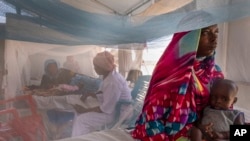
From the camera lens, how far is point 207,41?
3.84 feet

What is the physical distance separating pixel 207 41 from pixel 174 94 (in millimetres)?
297

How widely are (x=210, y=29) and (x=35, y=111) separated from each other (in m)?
0.85

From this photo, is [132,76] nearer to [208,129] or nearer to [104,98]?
[104,98]

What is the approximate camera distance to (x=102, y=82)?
1.24m

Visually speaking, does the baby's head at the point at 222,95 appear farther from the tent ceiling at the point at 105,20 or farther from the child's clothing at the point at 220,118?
the tent ceiling at the point at 105,20

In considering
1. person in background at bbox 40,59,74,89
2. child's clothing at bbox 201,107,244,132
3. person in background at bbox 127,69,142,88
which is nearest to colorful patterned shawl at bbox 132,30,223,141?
child's clothing at bbox 201,107,244,132

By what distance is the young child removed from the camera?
113cm

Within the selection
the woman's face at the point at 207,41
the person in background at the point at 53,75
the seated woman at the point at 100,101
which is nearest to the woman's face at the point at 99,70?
the seated woman at the point at 100,101

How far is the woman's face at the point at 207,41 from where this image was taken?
116cm

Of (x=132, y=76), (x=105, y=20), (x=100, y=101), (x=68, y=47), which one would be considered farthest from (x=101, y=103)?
(x=105, y=20)

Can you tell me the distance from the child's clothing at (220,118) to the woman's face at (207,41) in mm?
266

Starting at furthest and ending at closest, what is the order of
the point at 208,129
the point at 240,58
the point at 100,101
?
the point at 240,58
the point at 100,101
the point at 208,129

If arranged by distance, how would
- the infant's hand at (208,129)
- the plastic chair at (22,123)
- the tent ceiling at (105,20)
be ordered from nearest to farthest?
the tent ceiling at (105,20) < the plastic chair at (22,123) < the infant's hand at (208,129)

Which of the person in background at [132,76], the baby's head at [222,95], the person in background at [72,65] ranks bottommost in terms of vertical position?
the baby's head at [222,95]
